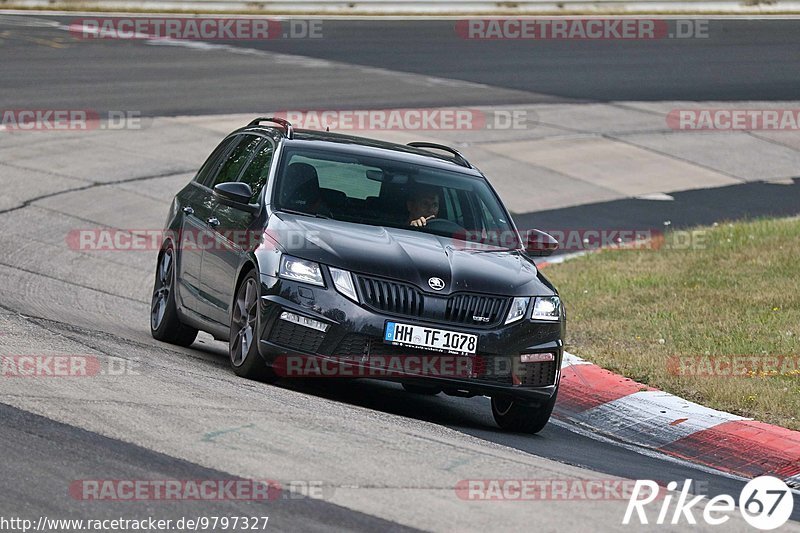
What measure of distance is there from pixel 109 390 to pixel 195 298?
256 cm

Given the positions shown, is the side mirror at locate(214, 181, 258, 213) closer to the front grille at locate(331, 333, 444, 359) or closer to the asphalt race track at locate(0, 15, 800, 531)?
the asphalt race track at locate(0, 15, 800, 531)

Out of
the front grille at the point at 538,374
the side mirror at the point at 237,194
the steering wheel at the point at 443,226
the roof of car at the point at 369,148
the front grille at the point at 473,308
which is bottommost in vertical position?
the front grille at the point at 538,374

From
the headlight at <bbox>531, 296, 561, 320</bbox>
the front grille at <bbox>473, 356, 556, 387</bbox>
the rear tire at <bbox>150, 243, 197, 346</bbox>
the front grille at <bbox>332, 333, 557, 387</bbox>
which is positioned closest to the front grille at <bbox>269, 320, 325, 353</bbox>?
the front grille at <bbox>332, 333, 557, 387</bbox>

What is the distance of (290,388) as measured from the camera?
29.2ft

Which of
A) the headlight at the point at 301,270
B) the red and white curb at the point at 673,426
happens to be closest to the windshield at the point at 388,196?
the headlight at the point at 301,270

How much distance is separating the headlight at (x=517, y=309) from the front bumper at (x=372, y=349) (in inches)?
1.6

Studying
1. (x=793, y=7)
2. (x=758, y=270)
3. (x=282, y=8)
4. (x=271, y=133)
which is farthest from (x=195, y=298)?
(x=793, y=7)

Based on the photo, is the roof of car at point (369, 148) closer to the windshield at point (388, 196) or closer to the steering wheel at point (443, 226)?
the windshield at point (388, 196)

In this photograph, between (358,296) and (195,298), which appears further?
(195,298)

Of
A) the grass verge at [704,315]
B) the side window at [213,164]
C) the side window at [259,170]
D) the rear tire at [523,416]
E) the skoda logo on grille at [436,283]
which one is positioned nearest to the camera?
the skoda logo on grille at [436,283]

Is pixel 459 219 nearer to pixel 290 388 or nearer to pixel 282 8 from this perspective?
pixel 290 388

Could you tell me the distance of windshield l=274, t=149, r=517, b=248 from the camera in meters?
9.45

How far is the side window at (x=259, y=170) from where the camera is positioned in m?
9.81

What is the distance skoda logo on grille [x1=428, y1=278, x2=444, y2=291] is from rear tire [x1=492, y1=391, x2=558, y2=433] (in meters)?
0.84
